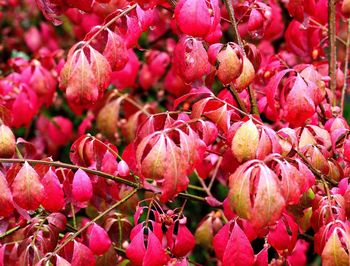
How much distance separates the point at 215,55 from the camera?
124 centimetres

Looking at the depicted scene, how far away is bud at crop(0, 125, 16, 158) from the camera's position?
121 cm

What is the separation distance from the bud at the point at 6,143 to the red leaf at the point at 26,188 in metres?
0.07

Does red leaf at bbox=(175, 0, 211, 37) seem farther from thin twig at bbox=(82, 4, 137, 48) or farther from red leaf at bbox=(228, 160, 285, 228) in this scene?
red leaf at bbox=(228, 160, 285, 228)

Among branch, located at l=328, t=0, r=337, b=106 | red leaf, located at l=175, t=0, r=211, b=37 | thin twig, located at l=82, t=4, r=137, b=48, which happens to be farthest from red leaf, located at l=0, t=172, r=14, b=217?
branch, located at l=328, t=0, r=337, b=106

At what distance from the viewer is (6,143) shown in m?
1.21

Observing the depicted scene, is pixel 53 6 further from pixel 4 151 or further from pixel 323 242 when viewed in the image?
pixel 323 242

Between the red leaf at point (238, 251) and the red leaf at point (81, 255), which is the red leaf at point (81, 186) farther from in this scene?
the red leaf at point (238, 251)

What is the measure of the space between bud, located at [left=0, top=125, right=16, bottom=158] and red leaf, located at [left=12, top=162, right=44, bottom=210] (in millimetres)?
70

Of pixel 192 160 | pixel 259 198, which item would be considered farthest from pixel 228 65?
pixel 259 198

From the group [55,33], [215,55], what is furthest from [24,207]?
[55,33]

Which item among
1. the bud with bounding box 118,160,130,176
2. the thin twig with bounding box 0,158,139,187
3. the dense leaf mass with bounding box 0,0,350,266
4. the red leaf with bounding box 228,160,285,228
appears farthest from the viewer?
the bud with bounding box 118,160,130,176

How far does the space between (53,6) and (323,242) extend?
60 cm

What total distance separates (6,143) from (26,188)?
10 centimetres

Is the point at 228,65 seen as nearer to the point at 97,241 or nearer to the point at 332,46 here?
the point at 97,241
